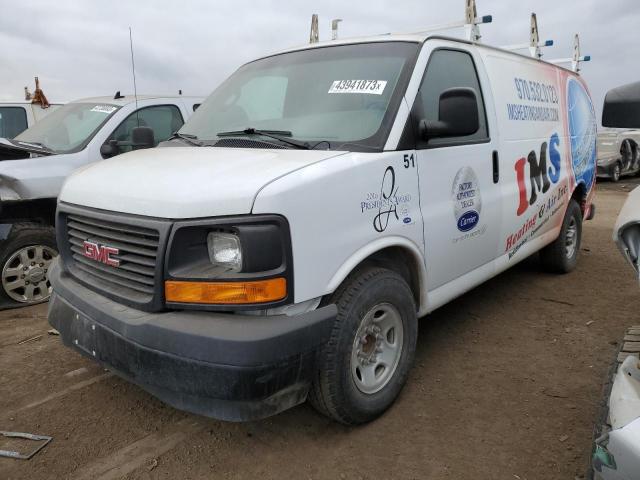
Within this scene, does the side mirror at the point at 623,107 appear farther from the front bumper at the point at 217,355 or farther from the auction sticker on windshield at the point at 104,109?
the auction sticker on windshield at the point at 104,109

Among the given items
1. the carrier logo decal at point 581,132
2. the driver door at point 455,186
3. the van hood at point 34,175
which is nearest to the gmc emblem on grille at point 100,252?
the driver door at point 455,186

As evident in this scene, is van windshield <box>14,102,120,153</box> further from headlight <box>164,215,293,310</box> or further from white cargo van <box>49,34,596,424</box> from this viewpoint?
headlight <box>164,215,293,310</box>

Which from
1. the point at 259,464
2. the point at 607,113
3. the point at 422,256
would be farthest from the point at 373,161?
the point at 259,464

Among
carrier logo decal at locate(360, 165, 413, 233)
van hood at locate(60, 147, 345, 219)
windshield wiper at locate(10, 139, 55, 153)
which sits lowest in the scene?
carrier logo decal at locate(360, 165, 413, 233)

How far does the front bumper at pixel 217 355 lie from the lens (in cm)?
212

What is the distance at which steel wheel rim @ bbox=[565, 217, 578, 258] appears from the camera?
559 cm

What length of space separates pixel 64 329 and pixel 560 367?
3101mm

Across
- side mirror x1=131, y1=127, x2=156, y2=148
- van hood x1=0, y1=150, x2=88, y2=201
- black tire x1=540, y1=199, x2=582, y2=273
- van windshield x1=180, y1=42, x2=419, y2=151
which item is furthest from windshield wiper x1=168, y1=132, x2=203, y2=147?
black tire x1=540, y1=199, x2=582, y2=273

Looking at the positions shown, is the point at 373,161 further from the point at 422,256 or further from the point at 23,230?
the point at 23,230

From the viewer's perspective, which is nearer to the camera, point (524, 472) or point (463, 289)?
point (524, 472)

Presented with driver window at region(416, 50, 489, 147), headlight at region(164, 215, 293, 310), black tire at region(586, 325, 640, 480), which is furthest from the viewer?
driver window at region(416, 50, 489, 147)

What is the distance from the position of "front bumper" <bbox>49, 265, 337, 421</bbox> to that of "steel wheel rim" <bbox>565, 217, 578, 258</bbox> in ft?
13.6

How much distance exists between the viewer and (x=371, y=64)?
3160 millimetres

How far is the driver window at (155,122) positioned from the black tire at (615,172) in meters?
14.4
